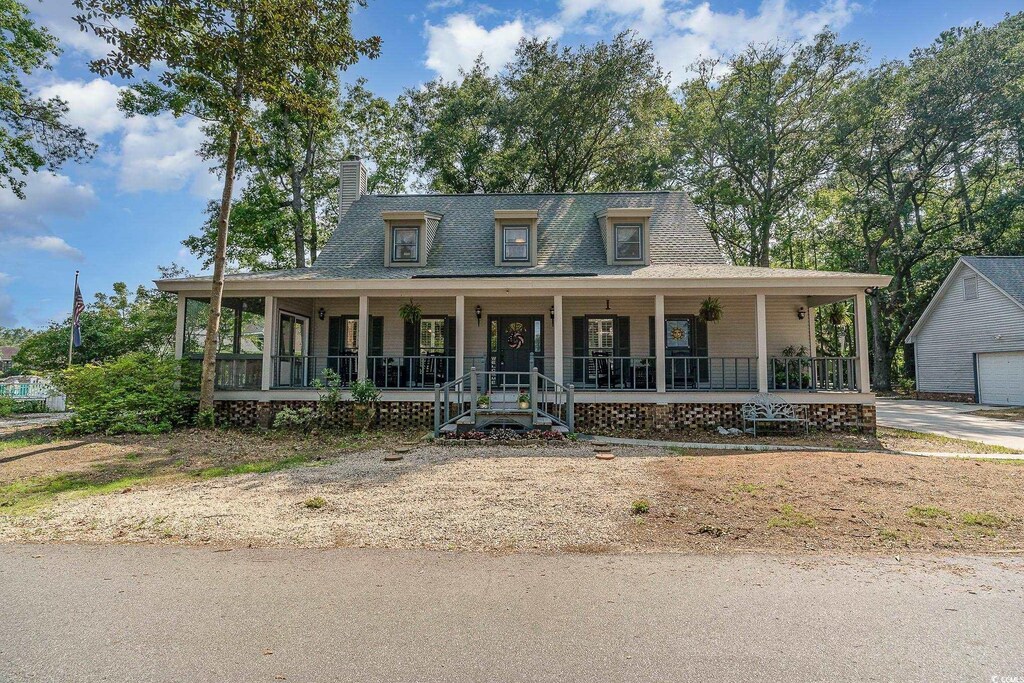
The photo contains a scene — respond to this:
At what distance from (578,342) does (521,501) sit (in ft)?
27.0

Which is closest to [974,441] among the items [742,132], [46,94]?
[742,132]

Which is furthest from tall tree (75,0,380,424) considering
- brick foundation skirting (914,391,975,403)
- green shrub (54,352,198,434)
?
brick foundation skirting (914,391,975,403)

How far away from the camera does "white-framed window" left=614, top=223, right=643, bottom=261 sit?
14.1m

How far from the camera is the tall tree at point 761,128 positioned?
76.5 ft

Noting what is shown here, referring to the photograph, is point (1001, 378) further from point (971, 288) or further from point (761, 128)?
A: point (761, 128)

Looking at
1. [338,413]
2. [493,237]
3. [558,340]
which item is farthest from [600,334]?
[338,413]

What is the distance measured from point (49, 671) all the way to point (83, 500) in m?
4.21

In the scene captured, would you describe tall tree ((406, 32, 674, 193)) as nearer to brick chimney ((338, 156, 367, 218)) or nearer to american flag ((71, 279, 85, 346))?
brick chimney ((338, 156, 367, 218))

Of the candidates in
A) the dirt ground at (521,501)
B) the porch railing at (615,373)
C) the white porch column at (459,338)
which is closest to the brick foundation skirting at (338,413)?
the white porch column at (459,338)

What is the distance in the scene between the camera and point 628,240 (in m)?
14.2

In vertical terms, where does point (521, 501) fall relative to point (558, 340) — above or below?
below

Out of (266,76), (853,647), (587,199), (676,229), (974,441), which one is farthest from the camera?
(587,199)

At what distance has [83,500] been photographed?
19.1 feet

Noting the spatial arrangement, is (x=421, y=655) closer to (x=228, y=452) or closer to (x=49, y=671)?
(x=49, y=671)
